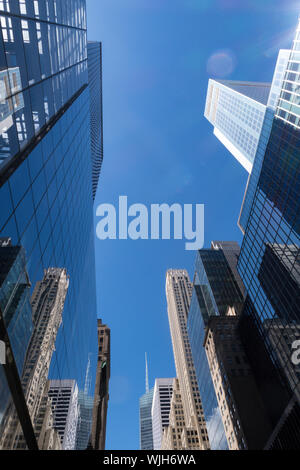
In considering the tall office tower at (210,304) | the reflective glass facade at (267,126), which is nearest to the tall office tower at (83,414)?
the tall office tower at (210,304)

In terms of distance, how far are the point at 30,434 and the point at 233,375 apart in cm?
5762

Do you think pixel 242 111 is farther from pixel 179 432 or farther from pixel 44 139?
pixel 179 432

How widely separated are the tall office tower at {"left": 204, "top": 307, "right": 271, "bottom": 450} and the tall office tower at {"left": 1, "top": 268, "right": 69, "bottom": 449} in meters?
45.7

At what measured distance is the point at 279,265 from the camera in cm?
4022

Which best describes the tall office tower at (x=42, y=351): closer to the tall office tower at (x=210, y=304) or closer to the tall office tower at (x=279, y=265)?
the tall office tower at (x=279, y=265)

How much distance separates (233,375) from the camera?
189 feet

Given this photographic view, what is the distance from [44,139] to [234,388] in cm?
6225

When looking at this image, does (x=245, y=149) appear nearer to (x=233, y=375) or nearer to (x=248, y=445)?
(x=233, y=375)

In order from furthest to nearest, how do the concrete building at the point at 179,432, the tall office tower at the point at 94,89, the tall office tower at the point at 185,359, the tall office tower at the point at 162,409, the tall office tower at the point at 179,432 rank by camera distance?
the tall office tower at the point at 162,409, the tall office tower at the point at 185,359, the tall office tower at the point at 179,432, the concrete building at the point at 179,432, the tall office tower at the point at 94,89

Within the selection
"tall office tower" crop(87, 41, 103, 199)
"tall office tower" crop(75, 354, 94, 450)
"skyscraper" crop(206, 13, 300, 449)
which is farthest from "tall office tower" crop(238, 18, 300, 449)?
"tall office tower" crop(87, 41, 103, 199)

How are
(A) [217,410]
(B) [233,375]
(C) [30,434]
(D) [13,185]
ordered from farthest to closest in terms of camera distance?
1. (A) [217,410]
2. (B) [233,375]
3. (D) [13,185]
4. (C) [30,434]

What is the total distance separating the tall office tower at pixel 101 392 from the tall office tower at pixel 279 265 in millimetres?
78261

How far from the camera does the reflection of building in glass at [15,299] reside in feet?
38.7
